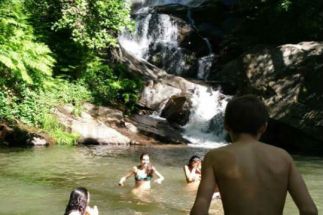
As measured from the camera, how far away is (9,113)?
20.7m

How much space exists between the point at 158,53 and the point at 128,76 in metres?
5.69

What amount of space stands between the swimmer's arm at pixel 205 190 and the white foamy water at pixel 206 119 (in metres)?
21.0

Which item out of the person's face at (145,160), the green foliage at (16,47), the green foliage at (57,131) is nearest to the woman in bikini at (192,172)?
the person's face at (145,160)

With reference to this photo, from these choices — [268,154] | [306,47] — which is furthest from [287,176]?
[306,47]

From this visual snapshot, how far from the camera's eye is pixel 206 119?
26.5 metres

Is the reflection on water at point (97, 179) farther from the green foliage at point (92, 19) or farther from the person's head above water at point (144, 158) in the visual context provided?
the green foliage at point (92, 19)

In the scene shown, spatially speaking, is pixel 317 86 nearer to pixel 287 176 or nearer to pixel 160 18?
pixel 160 18

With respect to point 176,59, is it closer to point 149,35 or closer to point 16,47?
point 149,35

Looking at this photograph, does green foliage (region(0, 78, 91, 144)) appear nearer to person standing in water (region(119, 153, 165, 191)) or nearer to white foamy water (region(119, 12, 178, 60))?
person standing in water (region(119, 153, 165, 191))

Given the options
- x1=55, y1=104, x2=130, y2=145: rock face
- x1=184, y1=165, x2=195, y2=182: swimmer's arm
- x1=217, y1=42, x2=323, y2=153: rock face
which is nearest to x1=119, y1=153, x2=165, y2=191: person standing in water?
x1=184, y1=165, x2=195, y2=182: swimmer's arm

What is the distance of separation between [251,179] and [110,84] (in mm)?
23750

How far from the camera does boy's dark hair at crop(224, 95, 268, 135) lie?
296 cm

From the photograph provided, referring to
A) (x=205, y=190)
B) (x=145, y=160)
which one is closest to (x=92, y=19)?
(x=145, y=160)

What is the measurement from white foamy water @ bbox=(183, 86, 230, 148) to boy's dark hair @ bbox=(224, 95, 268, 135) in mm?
20914
